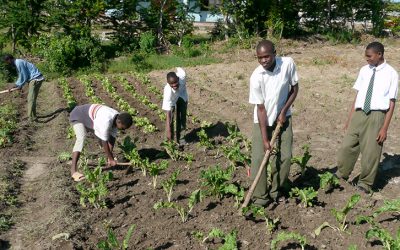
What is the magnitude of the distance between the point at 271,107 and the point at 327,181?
1.35m

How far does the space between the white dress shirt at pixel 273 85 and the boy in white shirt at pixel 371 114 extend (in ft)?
3.68

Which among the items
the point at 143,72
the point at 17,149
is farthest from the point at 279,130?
the point at 143,72

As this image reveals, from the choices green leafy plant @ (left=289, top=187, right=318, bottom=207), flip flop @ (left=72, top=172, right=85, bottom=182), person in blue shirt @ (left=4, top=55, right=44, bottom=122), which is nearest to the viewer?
A: green leafy plant @ (left=289, top=187, right=318, bottom=207)

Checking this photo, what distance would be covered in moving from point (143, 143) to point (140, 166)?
1788 millimetres

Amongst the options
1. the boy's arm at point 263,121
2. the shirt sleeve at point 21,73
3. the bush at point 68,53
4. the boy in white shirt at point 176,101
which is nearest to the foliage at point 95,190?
the boy in white shirt at point 176,101

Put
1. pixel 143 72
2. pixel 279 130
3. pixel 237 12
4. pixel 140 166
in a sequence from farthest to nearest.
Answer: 1. pixel 237 12
2. pixel 143 72
3. pixel 140 166
4. pixel 279 130

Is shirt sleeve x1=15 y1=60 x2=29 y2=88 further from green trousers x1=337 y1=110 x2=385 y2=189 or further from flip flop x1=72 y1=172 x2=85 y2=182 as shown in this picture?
green trousers x1=337 y1=110 x2=385 y2=189

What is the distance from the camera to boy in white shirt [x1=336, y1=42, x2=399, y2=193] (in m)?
5.85

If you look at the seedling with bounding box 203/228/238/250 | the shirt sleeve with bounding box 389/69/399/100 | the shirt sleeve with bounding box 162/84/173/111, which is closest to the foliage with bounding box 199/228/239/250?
the seedling with bounding box 203/228/238/250

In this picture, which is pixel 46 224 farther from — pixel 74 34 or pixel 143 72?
pixel 74 34

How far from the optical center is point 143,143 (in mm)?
9172

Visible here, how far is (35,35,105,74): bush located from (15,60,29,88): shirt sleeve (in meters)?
6.88

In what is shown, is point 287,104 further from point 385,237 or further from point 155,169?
point 155,169

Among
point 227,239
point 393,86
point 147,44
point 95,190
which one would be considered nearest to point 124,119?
point 95,190
